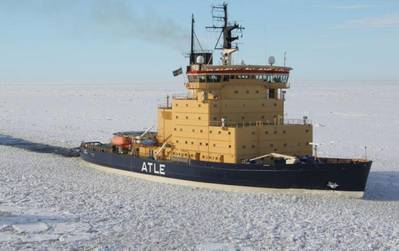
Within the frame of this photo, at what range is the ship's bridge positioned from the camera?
19.4 meters

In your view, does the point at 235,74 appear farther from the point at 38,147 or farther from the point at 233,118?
the point at 38,147

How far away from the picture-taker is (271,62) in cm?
2062

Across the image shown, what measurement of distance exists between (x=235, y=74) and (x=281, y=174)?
437 centimetres

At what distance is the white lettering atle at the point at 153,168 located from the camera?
64.3ft

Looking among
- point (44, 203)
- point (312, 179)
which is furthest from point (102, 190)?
point (312, 179)

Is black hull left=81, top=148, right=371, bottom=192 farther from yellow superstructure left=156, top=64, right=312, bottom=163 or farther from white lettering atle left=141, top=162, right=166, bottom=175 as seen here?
yellow superstructure left=156, top=64, right=312, bottom=163

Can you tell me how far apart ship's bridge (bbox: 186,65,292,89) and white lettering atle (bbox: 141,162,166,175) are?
10.3 feet

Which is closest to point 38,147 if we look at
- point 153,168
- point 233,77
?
point 153,168

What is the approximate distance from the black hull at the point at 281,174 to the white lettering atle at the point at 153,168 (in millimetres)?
416

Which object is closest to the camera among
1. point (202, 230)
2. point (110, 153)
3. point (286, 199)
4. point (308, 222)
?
point (202, 230)

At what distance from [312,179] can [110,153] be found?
8.99m

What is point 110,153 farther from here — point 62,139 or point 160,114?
point 62,139

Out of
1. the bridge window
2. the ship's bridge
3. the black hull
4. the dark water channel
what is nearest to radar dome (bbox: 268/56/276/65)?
the ship's bridge

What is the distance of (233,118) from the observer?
19.5 meters
